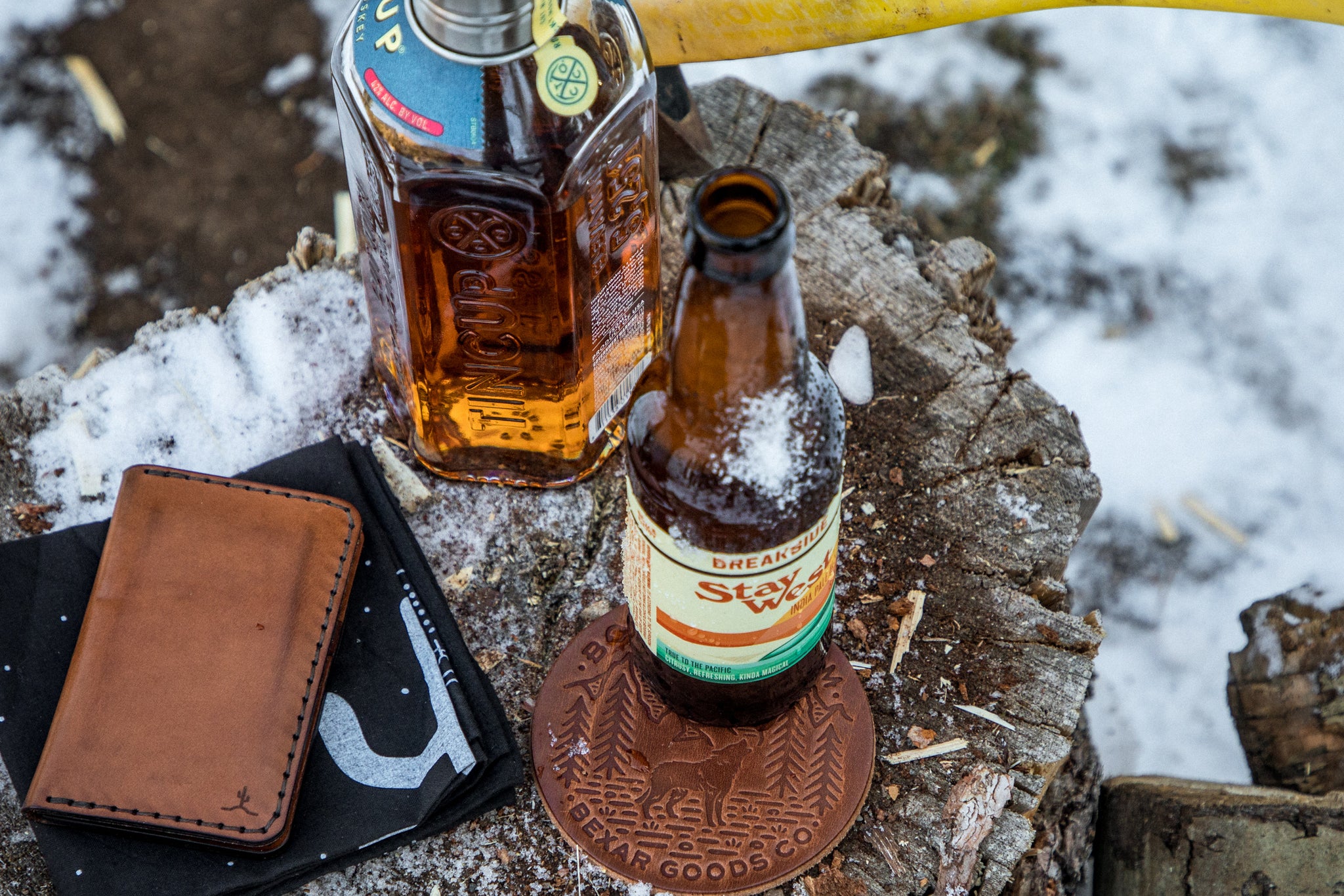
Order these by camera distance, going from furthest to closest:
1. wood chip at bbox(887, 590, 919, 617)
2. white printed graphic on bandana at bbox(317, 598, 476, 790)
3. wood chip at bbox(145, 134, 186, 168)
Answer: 1. wood chip at bbox(145, 134, 186, 168)
2. wood chip at bbox(887, 590, 919, 617)
3. white printed graphic on bandana at bbox(317, 598, 476, 790)

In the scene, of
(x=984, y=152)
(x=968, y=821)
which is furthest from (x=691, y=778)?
(x=984, y=152)

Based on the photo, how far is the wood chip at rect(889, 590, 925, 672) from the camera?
5.73 feet

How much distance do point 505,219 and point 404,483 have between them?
0.52 metres

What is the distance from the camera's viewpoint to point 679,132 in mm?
2053

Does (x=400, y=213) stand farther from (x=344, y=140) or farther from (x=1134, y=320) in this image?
(x=1134, y=320)

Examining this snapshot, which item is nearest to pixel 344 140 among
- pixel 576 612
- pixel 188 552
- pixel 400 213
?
pixel 400 213

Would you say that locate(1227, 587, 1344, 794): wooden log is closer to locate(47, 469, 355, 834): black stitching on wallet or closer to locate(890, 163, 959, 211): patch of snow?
locate(890, 163, 959, 211): patch of snow

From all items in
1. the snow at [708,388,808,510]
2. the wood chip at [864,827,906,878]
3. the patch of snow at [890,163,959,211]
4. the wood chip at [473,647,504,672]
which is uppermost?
the snow at [708,388,808,510]

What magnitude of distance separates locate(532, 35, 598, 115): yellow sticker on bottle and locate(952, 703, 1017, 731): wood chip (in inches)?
38.3

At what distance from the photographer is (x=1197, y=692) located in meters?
2.65

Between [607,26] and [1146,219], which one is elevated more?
[607,26]

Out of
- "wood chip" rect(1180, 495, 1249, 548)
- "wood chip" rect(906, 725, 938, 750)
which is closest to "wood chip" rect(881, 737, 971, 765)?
"wood chip" rect(906, 725, 938, 750)

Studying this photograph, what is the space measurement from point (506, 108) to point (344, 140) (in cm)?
32

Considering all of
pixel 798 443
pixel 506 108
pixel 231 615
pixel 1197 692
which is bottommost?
pixel 1197 692
